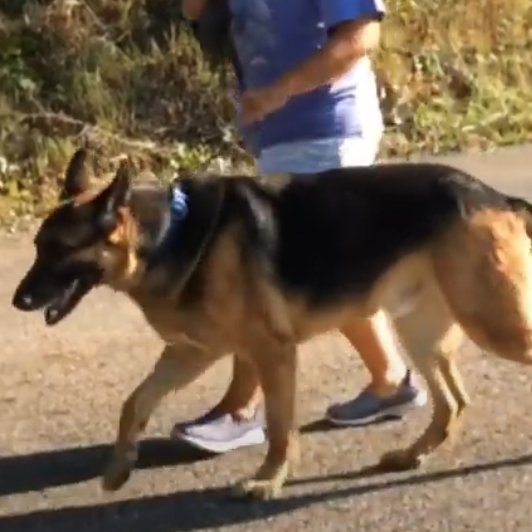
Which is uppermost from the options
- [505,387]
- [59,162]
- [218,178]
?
[218,178]

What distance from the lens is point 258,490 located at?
5.07m

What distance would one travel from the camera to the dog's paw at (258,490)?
507cm

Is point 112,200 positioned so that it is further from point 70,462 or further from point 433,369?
point 433,369

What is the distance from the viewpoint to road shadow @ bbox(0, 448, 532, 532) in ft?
16.1

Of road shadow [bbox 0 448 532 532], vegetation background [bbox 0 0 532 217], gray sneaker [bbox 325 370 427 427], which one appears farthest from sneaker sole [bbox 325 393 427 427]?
vegetation background [bbox 0 0 532 217]

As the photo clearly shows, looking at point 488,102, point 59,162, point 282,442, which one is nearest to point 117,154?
point 59,162

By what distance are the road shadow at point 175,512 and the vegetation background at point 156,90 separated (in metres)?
4.02

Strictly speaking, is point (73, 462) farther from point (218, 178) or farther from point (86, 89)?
point (86, 89)

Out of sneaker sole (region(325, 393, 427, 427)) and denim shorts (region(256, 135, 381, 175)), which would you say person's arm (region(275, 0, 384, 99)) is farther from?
sneaker sole (region(325, 393, 427, 427))

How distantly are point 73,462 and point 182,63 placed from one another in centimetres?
560

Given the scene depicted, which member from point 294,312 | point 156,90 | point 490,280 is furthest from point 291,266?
point 156,90

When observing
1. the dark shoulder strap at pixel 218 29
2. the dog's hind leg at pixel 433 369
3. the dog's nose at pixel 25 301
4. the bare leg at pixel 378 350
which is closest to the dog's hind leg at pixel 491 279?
the dog's hind leg at pixel 433 369

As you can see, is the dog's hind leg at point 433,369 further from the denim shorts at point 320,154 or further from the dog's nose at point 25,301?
the dog's nose at point 25,301

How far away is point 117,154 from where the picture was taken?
9.59 m
